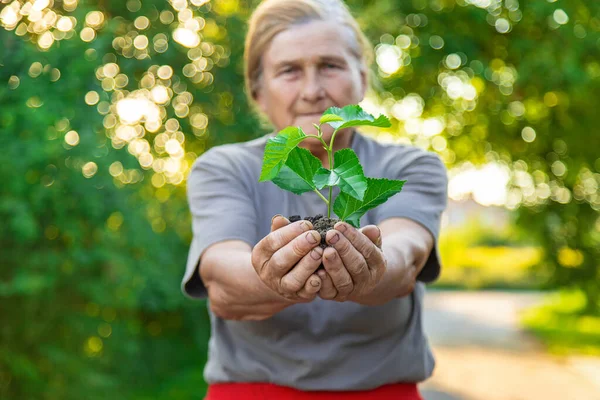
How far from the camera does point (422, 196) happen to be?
2.23m

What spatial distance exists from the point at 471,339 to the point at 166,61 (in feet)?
40.0

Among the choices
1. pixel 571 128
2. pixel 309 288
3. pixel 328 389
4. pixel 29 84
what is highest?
pixel 309 288

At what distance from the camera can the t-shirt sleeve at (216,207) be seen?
2.12 metres

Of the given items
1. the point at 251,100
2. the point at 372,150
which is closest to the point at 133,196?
the point at 251,100

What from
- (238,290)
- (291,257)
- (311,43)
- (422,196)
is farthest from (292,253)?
(311,43)

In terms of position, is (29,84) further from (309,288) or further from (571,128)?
(571,128)

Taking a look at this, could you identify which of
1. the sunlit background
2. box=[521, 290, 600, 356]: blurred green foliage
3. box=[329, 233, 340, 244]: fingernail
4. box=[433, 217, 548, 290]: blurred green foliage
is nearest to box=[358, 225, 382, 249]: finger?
box=[329, 233, 340, 244]: fingernail

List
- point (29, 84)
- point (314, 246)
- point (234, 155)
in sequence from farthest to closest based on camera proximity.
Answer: point (29, 84) → point (234, 155) → point (314, 246)

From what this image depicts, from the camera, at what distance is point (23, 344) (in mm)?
4887

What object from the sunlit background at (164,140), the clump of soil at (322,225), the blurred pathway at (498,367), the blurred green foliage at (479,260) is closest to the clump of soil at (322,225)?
the clump of soil at (322,225)

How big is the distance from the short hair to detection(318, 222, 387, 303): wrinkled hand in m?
0.85

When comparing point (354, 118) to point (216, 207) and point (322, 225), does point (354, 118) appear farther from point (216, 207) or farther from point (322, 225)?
point (216, 207)

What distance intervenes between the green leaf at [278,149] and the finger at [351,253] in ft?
0.68

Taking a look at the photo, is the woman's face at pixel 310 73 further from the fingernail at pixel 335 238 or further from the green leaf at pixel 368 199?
the fingernail at pixel 335 238
